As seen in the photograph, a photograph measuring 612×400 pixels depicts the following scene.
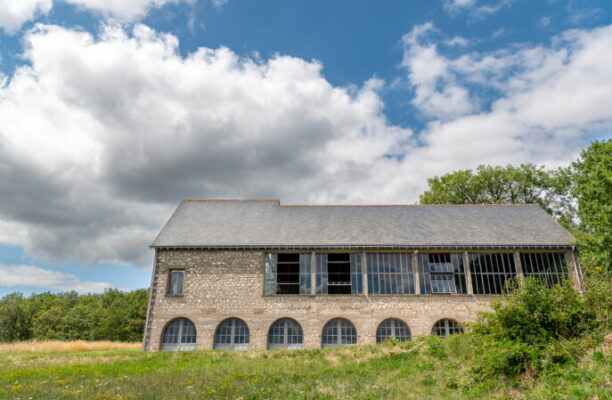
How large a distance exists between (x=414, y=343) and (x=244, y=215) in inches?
562

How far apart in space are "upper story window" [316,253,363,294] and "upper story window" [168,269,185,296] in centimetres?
751

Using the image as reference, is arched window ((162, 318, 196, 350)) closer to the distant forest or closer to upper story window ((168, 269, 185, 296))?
upper story window ((168, 269, 185, 296))

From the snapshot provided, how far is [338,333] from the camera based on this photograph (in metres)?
20.5

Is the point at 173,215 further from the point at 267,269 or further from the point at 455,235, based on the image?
the point at 455,235

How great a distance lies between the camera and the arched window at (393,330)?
66.7 feet

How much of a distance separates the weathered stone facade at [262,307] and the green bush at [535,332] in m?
11.2

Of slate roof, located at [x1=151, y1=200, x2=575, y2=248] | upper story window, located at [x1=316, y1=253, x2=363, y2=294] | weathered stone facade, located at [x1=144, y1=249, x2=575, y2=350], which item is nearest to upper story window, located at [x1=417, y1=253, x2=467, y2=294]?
weathered stone facade, located at [x1=144, y1=249, x2=575, y2=350]

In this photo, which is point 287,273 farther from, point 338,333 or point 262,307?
point 338,333

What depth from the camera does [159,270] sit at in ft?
70.9

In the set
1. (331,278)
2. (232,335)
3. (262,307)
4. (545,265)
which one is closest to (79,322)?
(232,335)

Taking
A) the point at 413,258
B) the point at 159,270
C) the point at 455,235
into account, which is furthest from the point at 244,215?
the point at 455,235

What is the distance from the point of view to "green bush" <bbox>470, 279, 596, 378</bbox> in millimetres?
8414

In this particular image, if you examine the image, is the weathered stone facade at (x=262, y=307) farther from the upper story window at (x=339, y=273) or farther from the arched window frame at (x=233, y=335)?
the upper story window at (x=339, y=273)

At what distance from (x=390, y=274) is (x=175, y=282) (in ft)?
38.8
